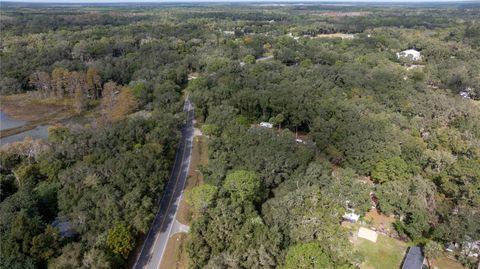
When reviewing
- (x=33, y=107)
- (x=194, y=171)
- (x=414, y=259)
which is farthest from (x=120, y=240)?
(x=33, y=107)

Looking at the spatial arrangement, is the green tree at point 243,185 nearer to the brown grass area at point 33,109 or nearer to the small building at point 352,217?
the small building at point 352,217

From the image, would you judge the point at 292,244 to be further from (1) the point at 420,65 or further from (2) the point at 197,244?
(1) the point at 420,65

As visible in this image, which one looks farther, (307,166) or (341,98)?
(341,98)

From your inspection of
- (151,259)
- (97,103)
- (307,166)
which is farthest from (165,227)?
(97,103)

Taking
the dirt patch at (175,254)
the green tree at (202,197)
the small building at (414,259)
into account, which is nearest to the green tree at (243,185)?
the green tree at (202,197)

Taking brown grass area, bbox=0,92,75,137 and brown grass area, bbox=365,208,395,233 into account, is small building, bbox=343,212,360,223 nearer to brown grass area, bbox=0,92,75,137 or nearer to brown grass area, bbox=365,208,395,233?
brown grass area, bbox=365,208,395,233

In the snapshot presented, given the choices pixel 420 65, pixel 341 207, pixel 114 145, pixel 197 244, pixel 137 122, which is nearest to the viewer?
pixel 197 244

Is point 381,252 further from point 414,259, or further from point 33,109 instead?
point 33,109
